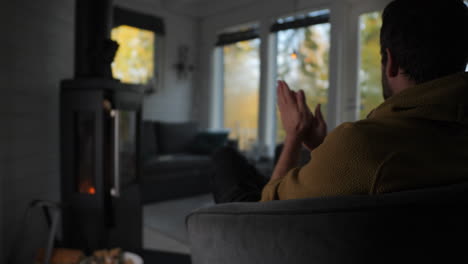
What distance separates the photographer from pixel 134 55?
5234 mm

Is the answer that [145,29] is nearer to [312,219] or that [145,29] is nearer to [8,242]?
[8,242]

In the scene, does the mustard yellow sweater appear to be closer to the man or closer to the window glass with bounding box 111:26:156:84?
the man

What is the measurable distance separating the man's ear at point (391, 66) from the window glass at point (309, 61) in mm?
3671

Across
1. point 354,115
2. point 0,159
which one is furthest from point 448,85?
point 354,115

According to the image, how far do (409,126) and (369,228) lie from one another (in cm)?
23

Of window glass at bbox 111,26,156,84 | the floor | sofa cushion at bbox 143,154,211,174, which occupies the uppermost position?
window glass at bbox 111,26,156,84

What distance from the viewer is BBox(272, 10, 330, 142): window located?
4.58 metres

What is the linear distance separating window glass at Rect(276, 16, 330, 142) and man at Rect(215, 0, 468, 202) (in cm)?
371

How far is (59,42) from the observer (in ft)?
8.64

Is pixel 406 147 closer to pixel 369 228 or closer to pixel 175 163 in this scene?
pixel 369 228

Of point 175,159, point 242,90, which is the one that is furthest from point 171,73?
point 175,159

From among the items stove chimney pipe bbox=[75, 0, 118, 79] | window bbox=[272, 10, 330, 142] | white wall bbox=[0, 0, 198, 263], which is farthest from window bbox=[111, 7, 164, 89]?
stove chimney pipe bbox=[75, 0, 118, 79]

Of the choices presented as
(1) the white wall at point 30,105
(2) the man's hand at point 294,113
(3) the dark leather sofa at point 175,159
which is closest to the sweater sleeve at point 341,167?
(2) the man's hand at point 294,113

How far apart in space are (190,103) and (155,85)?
82 cm
